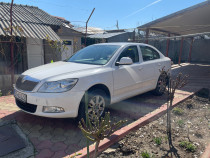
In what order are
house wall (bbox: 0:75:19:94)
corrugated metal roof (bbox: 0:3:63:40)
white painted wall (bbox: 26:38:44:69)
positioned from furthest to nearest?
white painted wall (bbox: 26:38:44:69) → corrugated metal roof (bbox: 0:3:63:40) → house wall (bbox: 0:75:19:94)

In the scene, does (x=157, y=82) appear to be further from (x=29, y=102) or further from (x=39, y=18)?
(x=39, y=18)

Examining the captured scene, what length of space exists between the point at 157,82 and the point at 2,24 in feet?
22.3

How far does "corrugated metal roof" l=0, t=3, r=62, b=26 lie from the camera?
8.68m

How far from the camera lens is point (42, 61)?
32.7 ft

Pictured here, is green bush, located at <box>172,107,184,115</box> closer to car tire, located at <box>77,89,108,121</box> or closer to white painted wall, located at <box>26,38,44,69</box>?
car tire, located at <box>77,89,108,121</box>

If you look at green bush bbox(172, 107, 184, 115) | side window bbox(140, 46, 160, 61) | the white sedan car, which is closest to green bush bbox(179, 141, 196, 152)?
green bush bbox(172, 107, 184, 115)

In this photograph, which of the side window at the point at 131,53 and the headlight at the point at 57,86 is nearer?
the headlight at the point at 57,86

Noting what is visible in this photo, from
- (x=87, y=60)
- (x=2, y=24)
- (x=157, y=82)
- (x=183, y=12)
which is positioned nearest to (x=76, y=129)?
(x=87, y=60)

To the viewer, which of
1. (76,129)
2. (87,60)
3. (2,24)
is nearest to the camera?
(76,129)

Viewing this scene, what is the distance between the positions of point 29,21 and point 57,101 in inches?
295

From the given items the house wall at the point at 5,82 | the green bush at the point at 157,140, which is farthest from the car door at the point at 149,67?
the house wall at the point at 5,82

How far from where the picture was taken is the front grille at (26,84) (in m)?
3.16

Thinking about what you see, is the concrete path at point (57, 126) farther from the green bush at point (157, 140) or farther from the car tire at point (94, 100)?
the green bush at point (157, 140)

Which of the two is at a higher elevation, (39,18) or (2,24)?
(39,18)
